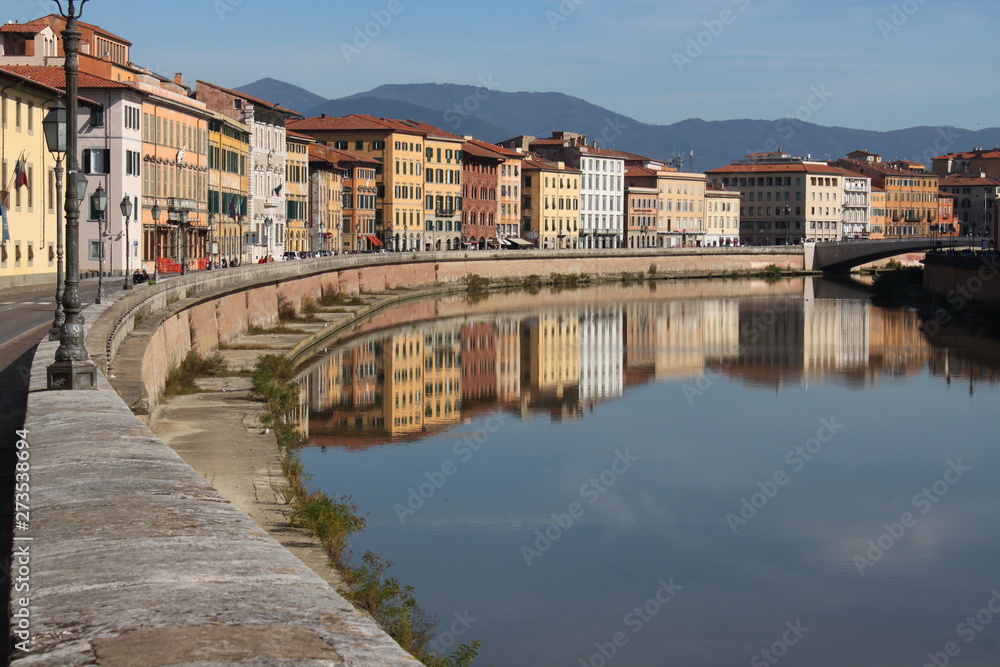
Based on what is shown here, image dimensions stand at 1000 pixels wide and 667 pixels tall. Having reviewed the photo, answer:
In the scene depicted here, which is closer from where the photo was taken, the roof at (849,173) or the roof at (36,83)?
the roof at (36,83)

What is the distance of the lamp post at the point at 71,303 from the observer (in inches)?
504

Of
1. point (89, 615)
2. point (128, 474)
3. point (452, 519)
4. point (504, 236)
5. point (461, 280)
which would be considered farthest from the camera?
point (504, 236)

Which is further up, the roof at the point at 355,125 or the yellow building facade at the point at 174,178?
the roof at the point at 355,125

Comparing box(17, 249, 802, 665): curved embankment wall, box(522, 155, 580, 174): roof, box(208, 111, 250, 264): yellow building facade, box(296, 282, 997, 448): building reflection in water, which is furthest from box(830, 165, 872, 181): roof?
box(17, 249, 802, 665): curved embankment wall

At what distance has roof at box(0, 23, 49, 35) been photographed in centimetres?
5622

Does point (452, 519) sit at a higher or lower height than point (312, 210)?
lower

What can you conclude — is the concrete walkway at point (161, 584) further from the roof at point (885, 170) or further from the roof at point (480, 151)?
the roof at point (885, 170)

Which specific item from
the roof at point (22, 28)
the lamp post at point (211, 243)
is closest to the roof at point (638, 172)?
the lamp post at point (211, 243)

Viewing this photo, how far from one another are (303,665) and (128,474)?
3.41 metres

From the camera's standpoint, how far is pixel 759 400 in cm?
3519

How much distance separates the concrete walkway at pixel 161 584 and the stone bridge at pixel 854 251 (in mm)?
100486

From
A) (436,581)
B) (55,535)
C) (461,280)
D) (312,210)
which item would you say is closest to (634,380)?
(436,581)

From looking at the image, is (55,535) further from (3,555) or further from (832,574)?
(832,574)

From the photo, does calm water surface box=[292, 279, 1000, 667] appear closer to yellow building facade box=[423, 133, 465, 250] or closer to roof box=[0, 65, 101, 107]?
roof box=[0, 65, 101, 107]
